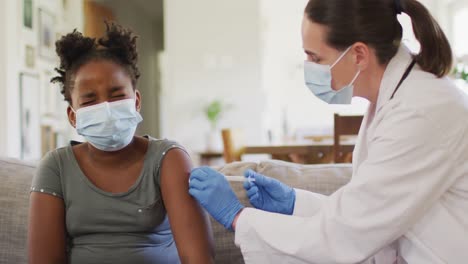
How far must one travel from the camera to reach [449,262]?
85 cm

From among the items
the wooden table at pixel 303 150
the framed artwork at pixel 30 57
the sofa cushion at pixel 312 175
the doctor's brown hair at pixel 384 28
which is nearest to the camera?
the doctor's brown hair at pixel 384 28

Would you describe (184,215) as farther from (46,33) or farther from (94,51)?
(46,33)

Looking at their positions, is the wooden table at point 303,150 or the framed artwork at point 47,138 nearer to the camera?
the wooden table at point 303,150

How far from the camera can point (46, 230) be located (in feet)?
3.60

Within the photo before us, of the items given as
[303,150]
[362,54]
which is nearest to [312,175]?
[362,54]

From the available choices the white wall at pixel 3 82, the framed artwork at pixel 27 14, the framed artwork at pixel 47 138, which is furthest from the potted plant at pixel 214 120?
the white wall at pixel 3 82

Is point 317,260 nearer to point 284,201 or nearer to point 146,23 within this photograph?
A: point 284,201

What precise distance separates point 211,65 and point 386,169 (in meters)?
4.51

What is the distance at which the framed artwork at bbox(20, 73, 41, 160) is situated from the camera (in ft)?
13.0

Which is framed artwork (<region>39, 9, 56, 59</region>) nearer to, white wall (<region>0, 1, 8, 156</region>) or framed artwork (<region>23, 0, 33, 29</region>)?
framed artwork (<region>23, 0, 33, 29</region>)

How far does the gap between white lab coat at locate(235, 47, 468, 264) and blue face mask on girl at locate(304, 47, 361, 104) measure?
0.19 metres

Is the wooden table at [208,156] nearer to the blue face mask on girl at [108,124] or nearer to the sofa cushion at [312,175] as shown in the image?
the sofa cushion at [312,175]

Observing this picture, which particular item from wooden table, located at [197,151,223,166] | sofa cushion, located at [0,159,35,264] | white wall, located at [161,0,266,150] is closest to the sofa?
sofa cushion, located at [0,159,35,264]

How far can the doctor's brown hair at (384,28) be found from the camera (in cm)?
94
